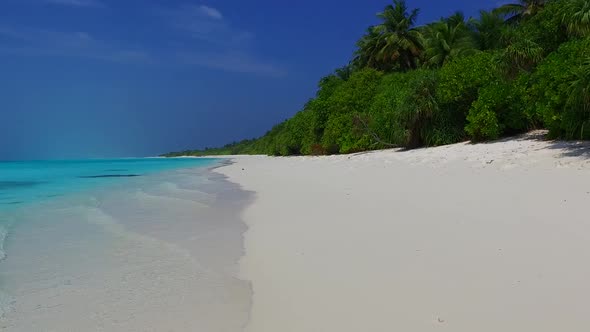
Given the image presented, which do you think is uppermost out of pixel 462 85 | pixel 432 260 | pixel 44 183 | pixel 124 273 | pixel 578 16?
pixel 578 16

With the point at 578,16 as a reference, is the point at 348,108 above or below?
below

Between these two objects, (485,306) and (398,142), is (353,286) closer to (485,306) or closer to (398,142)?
(485,306)

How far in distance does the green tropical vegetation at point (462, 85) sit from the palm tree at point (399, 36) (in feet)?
0.29

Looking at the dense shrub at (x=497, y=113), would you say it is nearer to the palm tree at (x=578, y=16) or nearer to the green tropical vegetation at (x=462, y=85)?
the green tropical vegetation at (x=462, y=85)

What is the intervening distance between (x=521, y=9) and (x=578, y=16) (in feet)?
64.1


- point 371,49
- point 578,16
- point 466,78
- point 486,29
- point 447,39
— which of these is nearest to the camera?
point 578,16

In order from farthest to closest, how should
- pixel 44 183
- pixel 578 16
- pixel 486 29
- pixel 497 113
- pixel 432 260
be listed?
pixel 486 29, pixel 44 183, pixel 497 113, pixel 578 16, pixel 432 260

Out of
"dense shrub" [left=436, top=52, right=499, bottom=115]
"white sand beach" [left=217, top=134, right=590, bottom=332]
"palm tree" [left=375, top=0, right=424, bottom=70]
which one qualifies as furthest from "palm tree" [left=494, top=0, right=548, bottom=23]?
"white sand beach" [left=217, top=134, right=590, bottom=332]

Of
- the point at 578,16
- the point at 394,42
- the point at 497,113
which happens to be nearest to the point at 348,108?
the point at 394,42

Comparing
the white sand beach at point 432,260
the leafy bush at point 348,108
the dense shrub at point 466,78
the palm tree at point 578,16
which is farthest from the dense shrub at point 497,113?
the leafy bush at point 348,108

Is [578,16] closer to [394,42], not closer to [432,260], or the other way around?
[432,260]

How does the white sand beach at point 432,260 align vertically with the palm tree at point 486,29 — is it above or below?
below

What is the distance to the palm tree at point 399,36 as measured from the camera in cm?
3647

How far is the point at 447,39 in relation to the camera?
108ft
